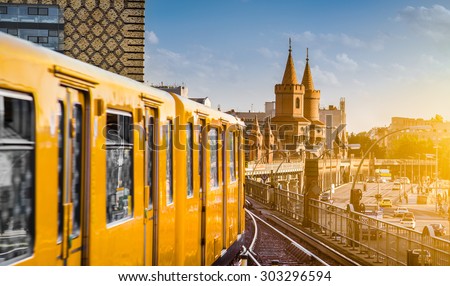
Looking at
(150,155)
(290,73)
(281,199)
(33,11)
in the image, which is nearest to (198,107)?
(150,155)

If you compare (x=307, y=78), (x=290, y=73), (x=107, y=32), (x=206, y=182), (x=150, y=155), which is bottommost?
(x=206, y=182)

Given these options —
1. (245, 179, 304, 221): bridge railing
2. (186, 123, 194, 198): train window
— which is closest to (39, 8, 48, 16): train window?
(245, 179, 304, 221): bridge railing

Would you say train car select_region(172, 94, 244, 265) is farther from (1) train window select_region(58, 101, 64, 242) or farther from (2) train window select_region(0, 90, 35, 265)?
(2) train window select_region(0, 90, 35, 265)

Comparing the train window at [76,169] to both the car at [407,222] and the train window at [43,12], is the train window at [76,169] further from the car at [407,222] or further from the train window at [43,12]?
the car at [407,222]

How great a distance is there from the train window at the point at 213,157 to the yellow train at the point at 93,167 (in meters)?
0.47

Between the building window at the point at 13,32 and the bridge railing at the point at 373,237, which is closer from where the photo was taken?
the bridge railing at the point at 373,237

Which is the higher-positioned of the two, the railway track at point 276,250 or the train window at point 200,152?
the train window at point 200,152

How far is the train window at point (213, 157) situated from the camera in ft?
32.0

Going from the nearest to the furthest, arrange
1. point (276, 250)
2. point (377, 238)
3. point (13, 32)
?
point (377, 238)
point (276, 250)
point (13, 32)

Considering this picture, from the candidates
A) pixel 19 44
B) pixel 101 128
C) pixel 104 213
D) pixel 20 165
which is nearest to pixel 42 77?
pixel 19 44

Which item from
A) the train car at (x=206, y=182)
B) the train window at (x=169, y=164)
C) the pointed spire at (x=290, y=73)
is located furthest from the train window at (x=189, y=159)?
the pointed spire at (x=290, y=73)

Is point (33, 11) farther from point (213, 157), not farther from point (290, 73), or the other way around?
point (290, 73)

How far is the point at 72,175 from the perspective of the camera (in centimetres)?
488

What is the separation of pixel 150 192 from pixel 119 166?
0.94 metres
